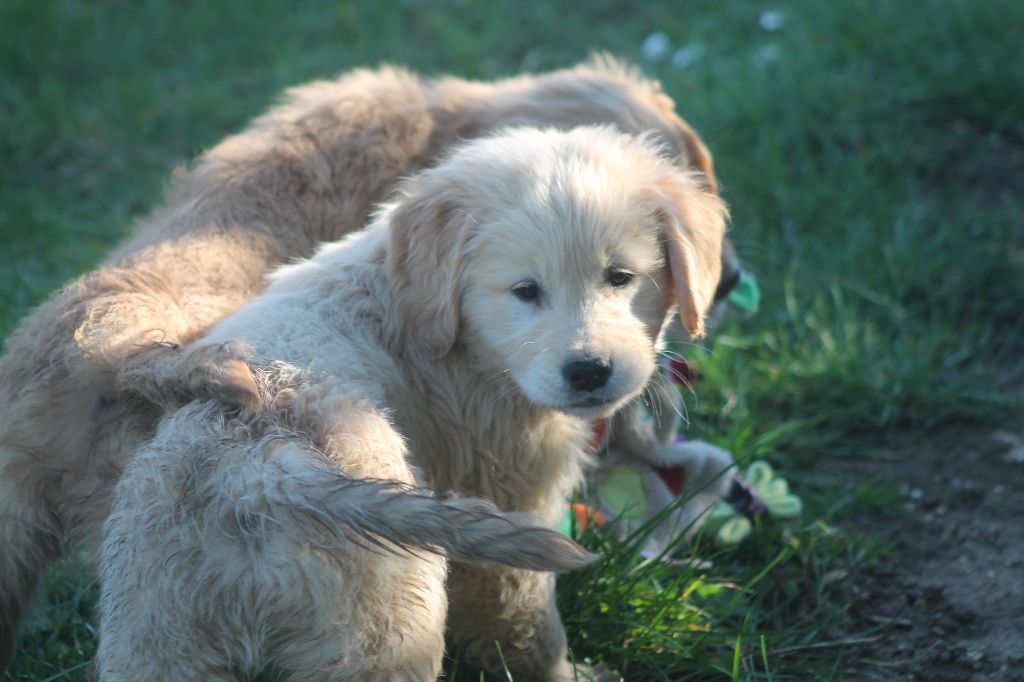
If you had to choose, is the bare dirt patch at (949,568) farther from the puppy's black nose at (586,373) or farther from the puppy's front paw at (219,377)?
the puppy's front paw at (219,377)

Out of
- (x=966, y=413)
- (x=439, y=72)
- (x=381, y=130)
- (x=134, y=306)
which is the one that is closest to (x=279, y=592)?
(x=134, y=306)

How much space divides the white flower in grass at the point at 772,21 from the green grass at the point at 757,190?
0.07 meters

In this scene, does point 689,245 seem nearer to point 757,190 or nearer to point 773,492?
point 773,492

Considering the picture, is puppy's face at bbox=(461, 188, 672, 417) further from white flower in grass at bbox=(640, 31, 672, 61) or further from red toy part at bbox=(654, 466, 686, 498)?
white flower in grass at bbox=(640, 31, 672, 61)

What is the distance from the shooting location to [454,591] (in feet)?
9.79

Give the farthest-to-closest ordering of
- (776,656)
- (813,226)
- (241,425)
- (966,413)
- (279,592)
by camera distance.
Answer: (813,226)
(966,413)
(776,656)
(241,425)
(279,592)

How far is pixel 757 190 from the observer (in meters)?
5.48

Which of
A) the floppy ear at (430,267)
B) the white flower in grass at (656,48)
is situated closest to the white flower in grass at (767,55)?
the white flower in grass at (656,48)

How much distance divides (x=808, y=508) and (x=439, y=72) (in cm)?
429

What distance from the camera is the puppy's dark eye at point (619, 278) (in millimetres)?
3003

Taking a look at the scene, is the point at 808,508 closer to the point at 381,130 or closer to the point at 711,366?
the point at 711,366

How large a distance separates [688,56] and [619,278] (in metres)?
4.26

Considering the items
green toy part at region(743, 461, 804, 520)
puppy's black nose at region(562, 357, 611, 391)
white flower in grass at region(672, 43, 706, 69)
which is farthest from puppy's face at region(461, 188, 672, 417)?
white flower in grass at region(672, 43, 706, 69)

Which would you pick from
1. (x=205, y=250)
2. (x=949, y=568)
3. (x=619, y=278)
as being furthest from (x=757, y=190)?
(x=205, y=250)
